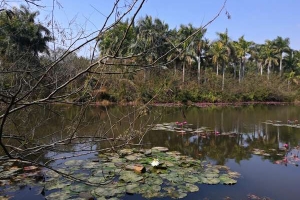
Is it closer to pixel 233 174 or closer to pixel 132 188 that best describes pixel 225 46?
pixel 233 174

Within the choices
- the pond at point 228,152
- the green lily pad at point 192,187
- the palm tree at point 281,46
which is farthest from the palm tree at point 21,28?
the palm tree at point 281,46

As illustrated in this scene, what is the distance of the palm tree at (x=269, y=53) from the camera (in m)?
40.1

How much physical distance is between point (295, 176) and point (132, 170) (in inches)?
142

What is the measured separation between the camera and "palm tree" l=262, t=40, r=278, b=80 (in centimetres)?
4009

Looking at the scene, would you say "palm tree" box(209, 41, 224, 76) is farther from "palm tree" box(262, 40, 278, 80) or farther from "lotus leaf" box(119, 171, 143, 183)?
"lotus leaf" box(119, 171, 143, 183)

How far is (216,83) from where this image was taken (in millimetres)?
33656

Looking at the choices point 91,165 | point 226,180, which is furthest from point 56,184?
point 226,180

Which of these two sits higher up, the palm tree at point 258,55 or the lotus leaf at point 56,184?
the palm tree at point 258,55

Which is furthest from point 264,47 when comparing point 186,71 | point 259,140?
point 259,140

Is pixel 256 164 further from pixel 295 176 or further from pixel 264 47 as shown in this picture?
pixel 264 47

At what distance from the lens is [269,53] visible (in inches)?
1586

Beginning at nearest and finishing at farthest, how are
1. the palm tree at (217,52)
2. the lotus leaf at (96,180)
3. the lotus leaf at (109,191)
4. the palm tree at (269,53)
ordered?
the lotus leaf at (109,191), the lotus leaf at (96,180), the palm tree at (217,52), the palm tree at (269,53)

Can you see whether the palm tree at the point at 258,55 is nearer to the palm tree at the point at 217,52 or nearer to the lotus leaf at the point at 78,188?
the palm tree at the point at 217,52

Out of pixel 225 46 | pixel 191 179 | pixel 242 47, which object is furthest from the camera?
pixel 242 47
